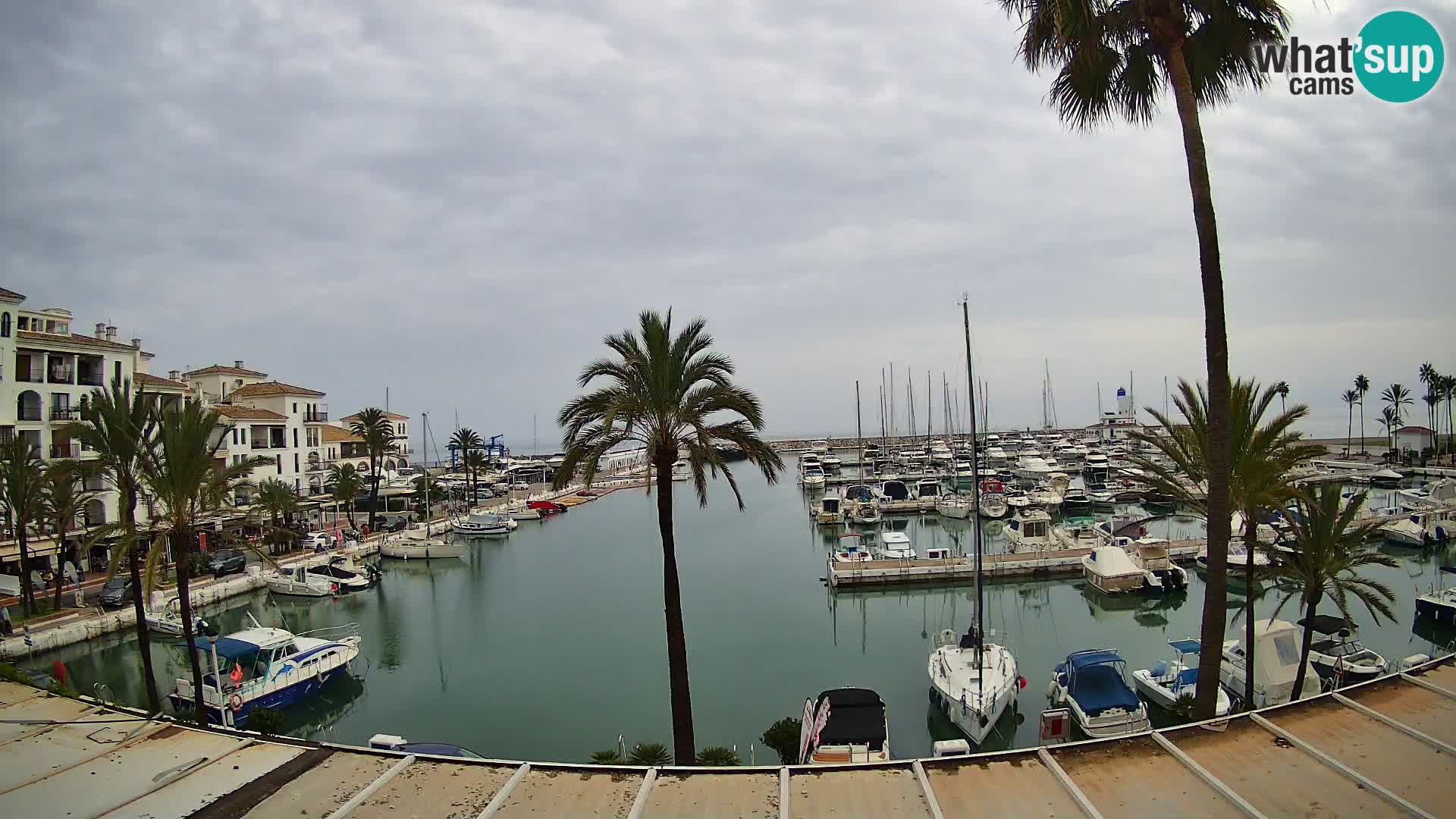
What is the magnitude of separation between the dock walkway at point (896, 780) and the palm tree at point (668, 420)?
5633mm

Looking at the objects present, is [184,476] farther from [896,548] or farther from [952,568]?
[896,548]

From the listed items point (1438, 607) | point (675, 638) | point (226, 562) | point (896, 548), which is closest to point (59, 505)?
point (226, 562)

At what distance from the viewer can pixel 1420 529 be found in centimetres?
3972

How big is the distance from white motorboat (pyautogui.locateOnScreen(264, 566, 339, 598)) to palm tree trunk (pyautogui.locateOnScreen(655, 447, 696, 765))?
29902 millimetres

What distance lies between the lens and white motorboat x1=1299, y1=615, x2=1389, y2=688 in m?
17.6

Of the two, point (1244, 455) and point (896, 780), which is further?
point (1244, 455)

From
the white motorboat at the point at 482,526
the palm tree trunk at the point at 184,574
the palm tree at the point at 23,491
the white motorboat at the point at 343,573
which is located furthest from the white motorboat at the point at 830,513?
the palm tree at the point at 23,491

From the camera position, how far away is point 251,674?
69.1 ft

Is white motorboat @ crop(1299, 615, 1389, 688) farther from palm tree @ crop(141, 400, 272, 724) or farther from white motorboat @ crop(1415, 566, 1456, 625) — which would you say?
palm tree @ crop(141, 400, 272, 724)

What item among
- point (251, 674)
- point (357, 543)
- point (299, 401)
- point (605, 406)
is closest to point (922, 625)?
point (605, 406)

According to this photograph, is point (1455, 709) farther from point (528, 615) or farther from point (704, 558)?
point (704, 558)

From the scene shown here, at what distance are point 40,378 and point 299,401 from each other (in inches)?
870

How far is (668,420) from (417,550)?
38475 millimetres

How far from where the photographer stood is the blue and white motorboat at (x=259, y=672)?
19188 mm
